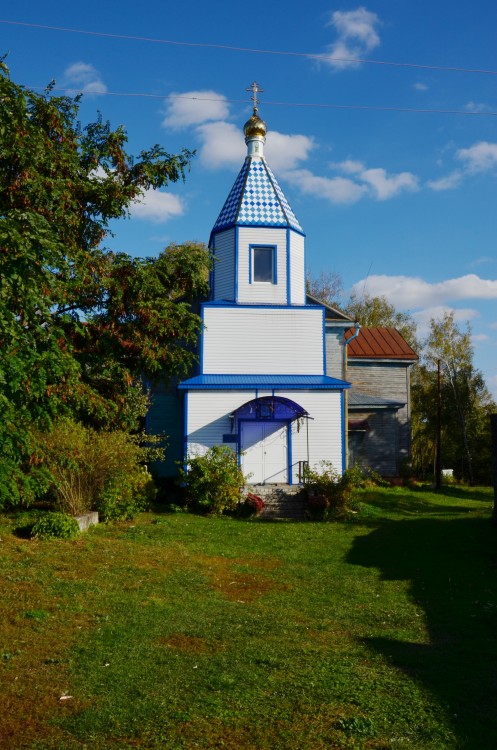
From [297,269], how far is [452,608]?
15131 millimetres

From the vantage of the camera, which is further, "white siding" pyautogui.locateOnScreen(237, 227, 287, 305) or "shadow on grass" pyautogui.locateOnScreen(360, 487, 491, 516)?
"white siding" pyautogui.locateOnScreen(237, 227, 287, 305)

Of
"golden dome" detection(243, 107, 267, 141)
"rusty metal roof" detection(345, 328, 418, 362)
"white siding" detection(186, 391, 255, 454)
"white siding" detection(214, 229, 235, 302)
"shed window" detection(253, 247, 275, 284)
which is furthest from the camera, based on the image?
"rusty metal roof" detection(345, 328, 418, 362)

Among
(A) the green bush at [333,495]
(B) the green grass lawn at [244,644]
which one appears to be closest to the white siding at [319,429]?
(A) the green bush at [333,495]

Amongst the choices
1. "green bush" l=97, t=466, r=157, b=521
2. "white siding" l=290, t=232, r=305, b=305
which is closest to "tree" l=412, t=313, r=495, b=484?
"white siding" l=290, t=232, r=305, b=305

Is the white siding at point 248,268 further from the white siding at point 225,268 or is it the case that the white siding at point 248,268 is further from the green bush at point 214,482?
the green bush at point 214,482

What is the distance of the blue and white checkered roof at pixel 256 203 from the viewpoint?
2184 centimetres

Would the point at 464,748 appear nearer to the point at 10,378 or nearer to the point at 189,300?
the point at 10,378

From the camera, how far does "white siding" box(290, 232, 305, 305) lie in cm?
2180

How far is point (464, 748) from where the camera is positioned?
181 inches

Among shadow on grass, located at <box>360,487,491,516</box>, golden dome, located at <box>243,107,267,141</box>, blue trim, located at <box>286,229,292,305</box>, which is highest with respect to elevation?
golden dome, located at <box>243,107,267,141</box>

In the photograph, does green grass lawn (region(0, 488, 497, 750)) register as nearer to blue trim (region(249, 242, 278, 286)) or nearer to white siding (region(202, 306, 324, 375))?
white siding (region(202, 306, 324, 375))

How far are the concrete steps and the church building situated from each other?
68cm

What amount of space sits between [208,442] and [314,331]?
5.03m

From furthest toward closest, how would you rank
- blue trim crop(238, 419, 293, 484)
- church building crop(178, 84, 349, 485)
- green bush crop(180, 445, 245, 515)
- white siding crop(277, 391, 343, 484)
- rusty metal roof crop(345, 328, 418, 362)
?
rusty metal roof crop(345, 328, 418, 362) → white siding crop(277, 391, 343, 484) → blue trim crop(238, 419, 293, 484) → church building crop(178, 84, 349, 485) → green bush crop(180, 445, 245, 515)
